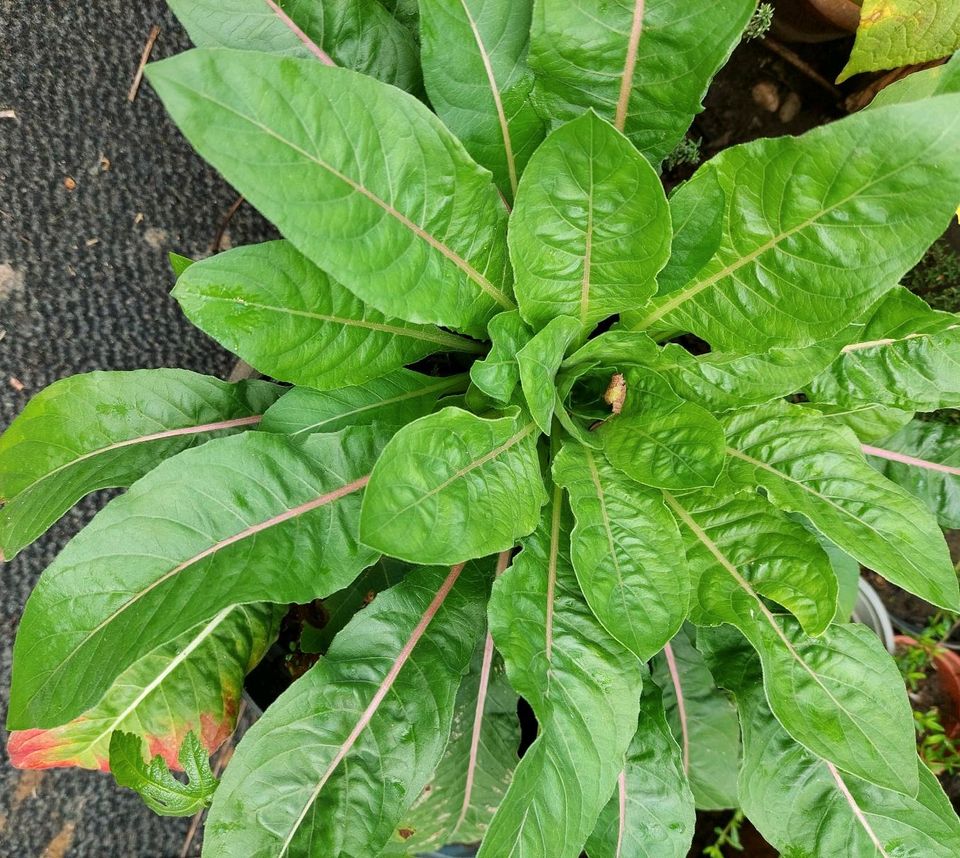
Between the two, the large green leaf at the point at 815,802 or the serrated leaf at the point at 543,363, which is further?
the large green leaf at the point at 815,802

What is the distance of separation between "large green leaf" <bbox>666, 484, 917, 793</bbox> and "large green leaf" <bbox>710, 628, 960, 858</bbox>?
0.35 feet

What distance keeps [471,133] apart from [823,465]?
0.60m

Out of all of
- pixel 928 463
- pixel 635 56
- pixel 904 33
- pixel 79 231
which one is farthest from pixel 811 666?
pixel 79 231

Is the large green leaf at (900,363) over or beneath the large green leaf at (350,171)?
beneath

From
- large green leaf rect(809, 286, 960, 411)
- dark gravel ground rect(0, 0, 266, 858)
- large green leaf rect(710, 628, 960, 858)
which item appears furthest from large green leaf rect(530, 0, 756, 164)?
dark gravel ground rect(0, 0, 266, 858)

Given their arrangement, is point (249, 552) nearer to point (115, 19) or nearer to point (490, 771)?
point (490, 771)

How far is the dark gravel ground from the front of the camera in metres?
1.31

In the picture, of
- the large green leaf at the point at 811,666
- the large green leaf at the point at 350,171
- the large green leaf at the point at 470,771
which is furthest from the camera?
the large green leaf at the point at 470,771

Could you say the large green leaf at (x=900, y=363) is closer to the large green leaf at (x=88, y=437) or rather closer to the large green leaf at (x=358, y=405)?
the large green leaf at (x=358, y=405)

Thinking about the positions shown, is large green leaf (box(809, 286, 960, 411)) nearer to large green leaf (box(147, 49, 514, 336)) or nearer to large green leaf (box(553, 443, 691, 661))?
large green leaf (box(553, 443, 691, 661))

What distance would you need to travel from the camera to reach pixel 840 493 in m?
0.89

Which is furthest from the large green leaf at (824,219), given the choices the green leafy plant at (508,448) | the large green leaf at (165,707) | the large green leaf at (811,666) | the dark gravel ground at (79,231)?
the dark gravel ground at (79,231)

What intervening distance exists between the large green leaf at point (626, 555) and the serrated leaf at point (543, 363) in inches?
4.0

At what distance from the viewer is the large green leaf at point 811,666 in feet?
2.68
